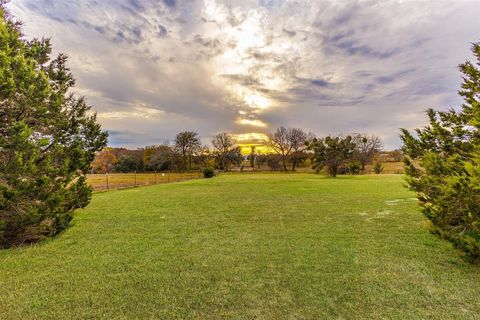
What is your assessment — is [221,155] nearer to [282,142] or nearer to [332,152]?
[282,142]

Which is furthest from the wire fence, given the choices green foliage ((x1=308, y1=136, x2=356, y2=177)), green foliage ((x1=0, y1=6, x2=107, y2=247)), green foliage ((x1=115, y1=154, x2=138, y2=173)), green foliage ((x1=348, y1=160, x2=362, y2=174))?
green foliage ((x1=348, y1=160, x2=362, y2=174))

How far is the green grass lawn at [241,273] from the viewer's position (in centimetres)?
263

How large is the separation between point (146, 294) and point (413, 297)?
3443 mm

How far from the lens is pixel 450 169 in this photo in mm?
4406

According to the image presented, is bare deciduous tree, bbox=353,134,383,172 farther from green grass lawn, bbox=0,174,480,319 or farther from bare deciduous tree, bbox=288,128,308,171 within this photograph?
green grass lawn, bbox=0,174,480,319

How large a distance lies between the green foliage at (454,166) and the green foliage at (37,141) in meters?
7.76

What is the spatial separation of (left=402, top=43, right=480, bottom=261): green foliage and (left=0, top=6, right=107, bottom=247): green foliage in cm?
776

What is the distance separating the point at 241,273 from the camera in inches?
142

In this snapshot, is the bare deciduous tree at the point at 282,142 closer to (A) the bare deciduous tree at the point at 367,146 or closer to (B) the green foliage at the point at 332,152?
(A) the bare deciduous tree at the point at 367,146

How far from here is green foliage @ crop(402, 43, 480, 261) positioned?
351 cm

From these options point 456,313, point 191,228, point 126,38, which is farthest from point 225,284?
point 126,38

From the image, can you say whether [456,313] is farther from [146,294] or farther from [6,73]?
[6,73]

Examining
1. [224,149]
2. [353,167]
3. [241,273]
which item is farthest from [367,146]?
[241,273]

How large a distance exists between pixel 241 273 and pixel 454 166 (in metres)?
4.53
